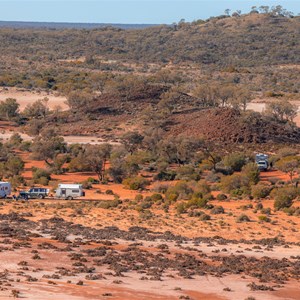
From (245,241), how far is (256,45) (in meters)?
120

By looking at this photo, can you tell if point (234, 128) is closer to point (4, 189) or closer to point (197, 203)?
point (197, 203)

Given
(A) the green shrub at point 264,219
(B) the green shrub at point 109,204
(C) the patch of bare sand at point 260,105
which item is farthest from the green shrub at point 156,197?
(C) the patch of bare sand at point 260,105

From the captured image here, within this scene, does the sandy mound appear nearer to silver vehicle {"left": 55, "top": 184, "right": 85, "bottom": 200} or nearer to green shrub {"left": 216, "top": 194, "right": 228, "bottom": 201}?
green shrub {"left": 216, "top": 194, "right": 228, "bottom": 201}

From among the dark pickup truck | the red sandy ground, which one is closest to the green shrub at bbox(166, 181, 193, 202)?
the red sandy ground

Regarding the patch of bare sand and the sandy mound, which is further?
the patch of bare sand

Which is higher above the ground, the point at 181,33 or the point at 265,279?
the point at 181,33

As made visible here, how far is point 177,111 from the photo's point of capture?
74062 millimetres

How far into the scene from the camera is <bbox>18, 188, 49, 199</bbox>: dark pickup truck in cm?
4497

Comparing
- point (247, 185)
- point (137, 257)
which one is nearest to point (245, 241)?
point (137, 257)

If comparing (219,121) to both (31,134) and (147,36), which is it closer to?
(31,134)

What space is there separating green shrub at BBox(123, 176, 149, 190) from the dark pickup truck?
6.08 meters

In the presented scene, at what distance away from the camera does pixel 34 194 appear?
149 ft

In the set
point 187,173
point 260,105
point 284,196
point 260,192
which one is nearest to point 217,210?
point 284,196

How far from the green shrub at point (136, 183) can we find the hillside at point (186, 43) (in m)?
82.7
